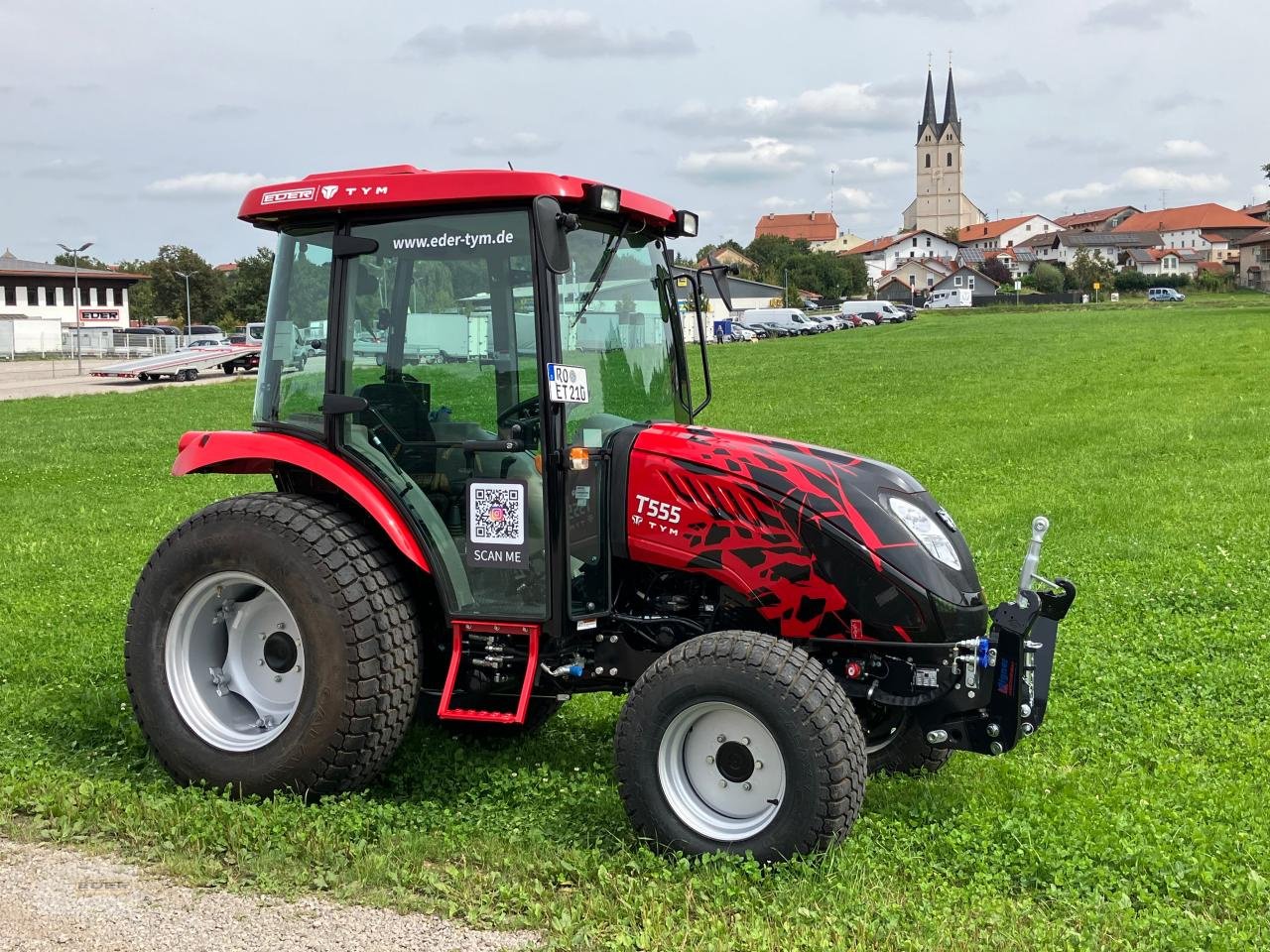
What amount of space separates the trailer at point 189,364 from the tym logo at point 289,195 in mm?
37489

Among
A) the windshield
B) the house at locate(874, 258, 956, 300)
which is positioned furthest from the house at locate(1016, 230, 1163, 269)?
the windshield

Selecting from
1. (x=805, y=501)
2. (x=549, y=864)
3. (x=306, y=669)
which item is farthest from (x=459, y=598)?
(x=805, y=501)

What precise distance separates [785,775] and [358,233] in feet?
9.45

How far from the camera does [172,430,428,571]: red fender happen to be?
17.4 ft

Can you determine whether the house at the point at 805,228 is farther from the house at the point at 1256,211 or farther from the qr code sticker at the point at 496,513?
the qr code sticker at the point at 496,513

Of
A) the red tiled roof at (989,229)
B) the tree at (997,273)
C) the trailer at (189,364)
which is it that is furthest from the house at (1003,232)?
the trailer at (189,364)

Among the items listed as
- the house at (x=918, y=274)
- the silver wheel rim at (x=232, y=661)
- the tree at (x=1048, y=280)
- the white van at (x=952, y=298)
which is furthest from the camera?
the house at (x=918, y=274)

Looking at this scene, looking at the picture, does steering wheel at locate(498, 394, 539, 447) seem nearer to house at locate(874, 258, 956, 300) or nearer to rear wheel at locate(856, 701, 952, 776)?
rear wheel at locate(856, 701, 952, 776)

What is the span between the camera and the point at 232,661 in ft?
18.7

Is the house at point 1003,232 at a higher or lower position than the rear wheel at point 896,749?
higher

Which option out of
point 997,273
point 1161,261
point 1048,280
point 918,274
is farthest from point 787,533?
point 1161,261

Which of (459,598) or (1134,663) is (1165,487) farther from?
(459,598)

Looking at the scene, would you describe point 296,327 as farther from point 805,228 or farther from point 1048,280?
point 805,228

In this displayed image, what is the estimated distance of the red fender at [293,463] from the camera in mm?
5316
